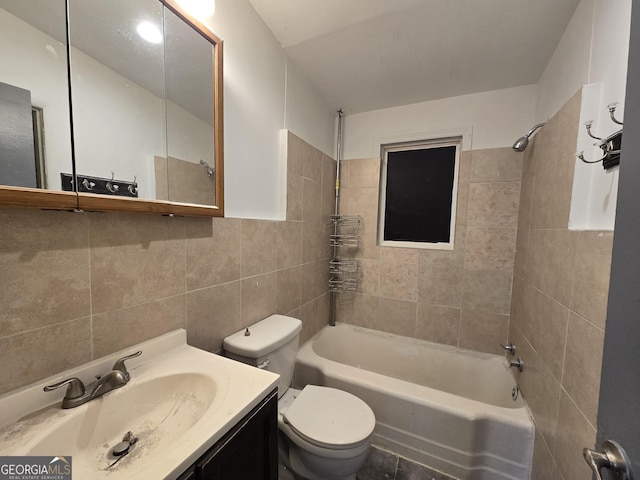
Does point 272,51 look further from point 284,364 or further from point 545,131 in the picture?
point 284,364

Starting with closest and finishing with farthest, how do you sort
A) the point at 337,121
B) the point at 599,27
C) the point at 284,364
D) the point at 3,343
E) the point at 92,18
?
the point at 3,343, the point at 92,18, the point at 599,27, the point at 284,364, the point at 337,121

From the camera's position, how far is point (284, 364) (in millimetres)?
1311

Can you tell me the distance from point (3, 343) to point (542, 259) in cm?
211

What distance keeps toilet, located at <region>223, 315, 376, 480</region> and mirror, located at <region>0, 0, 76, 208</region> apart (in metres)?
0.88

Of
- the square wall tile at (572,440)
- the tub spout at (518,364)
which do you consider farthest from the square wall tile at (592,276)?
the tub spout at (518,364)

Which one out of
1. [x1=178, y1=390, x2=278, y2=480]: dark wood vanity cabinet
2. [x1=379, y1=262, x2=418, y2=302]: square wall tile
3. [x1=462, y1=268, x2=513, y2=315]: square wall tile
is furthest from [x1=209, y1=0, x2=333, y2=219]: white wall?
[x1=462, y1=268, x2=513, y2=315]: square wall tile

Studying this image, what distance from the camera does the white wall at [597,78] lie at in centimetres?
83

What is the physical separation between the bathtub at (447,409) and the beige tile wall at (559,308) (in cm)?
14

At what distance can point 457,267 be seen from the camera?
6.44 ft

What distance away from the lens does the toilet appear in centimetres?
108

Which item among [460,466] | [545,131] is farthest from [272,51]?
[460,466]

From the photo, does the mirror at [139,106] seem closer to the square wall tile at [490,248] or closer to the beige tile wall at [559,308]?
the beige tile wall at [559,308]

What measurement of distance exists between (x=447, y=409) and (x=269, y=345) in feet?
3.45

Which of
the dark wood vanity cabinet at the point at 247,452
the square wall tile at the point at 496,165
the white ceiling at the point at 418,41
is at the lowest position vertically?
the dark wood vanity cabinet at the point at 247,452
